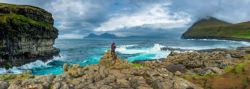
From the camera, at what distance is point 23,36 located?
271ft

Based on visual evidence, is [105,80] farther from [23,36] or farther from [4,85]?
[23,36]

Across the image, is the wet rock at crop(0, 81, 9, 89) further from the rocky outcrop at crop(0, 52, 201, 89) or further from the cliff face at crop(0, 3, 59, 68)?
the cliff face at crop(0, 3, 59, 68)

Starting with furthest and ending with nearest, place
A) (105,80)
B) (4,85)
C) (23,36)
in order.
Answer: (23,36)
(4,85)
(105,80)

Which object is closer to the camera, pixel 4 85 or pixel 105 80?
pixel 105 80

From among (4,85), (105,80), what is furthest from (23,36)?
(105,80)

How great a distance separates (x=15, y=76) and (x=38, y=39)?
57.0 meters

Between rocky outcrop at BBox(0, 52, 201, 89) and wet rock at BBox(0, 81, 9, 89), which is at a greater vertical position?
rocky outcrop at BBox(0, 52, 201, 89)

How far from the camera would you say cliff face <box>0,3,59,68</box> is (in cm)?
7650

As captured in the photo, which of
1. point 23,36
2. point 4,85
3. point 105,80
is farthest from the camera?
point 23,36

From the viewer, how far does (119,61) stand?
118 ft

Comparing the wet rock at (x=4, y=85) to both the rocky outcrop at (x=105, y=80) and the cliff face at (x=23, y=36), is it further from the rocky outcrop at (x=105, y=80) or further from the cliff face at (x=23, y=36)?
the cliff face at (x=23, y=36)

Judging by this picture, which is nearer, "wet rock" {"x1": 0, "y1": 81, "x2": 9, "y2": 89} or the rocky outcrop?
the rocky outcrop

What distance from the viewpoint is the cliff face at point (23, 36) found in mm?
76500

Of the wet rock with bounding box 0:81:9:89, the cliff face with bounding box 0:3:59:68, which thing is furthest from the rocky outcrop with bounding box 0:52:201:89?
the cliff face with bounding box 0:3:59:68
